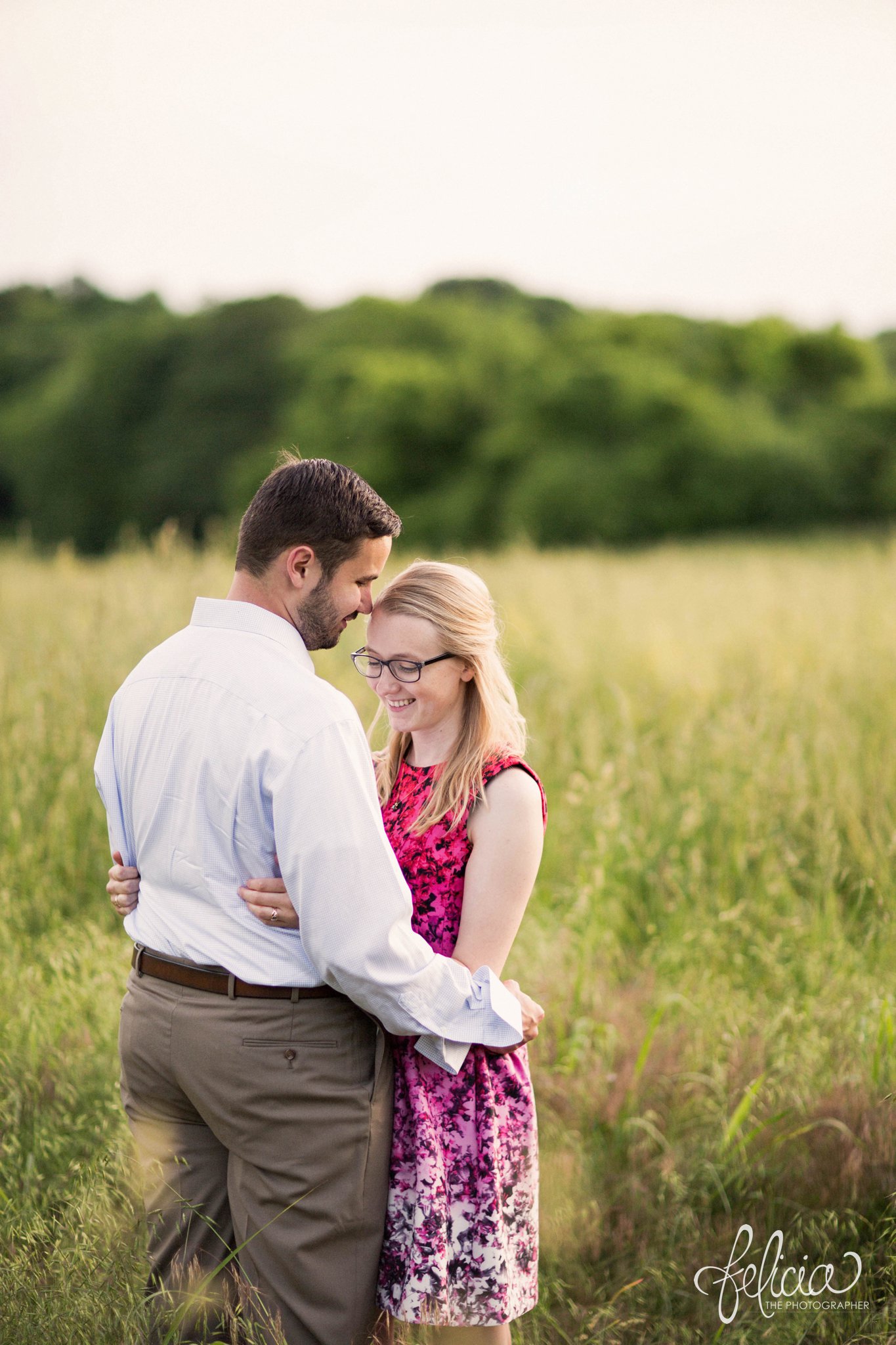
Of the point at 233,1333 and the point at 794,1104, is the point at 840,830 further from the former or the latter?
the point at 233,1333

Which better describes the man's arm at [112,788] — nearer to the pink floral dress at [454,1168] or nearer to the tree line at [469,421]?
the pink floral dress at [454,1168]

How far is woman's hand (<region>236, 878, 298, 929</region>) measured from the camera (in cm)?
183

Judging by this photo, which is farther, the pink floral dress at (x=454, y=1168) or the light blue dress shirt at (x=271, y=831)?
the pink floral dress at (x=454, y=1168)

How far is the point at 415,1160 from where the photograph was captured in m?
2.00

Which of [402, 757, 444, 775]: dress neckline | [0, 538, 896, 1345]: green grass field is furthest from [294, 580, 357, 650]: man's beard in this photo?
[0, 538, 896, 1345]: green grass field

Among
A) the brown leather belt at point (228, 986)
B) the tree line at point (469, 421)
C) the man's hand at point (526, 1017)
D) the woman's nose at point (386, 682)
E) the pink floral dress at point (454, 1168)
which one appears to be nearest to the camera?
the brown leather belt at point (228, 986)

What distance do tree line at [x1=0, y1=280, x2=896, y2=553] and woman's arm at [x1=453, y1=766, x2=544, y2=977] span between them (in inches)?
1173

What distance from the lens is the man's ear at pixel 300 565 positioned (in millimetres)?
1982

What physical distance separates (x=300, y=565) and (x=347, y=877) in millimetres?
610

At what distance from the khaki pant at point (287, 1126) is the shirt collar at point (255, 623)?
0.65 m

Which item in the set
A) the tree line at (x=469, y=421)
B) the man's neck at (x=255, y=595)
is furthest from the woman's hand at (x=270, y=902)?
the tree line at (x=469, y=421)

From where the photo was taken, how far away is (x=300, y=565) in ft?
6.55

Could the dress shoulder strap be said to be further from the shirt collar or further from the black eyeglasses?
the shirt collar

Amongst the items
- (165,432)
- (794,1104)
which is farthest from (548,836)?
(165,432)
